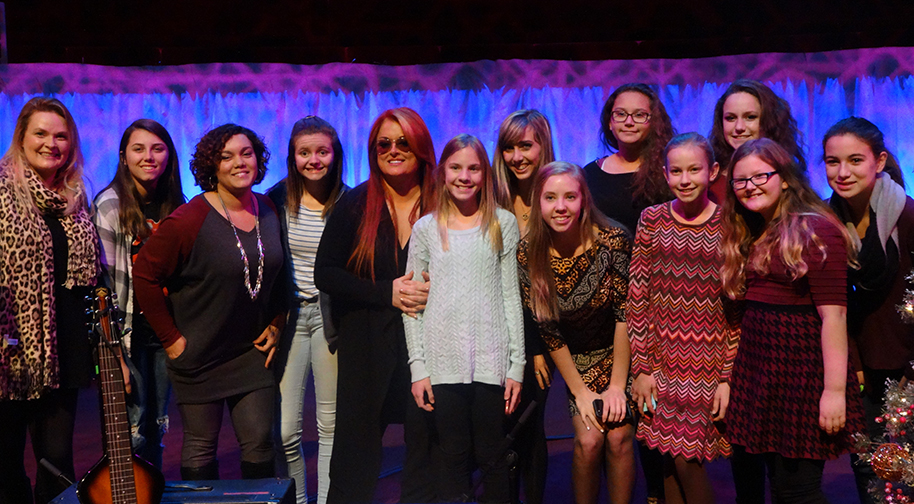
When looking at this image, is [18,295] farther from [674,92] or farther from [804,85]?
[804,85]

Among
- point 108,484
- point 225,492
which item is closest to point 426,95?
point 225,492

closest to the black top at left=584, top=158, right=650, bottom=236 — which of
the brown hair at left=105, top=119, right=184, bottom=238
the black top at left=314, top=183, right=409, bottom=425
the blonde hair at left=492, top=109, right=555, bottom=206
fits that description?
the blonde hair at left=492, top=109, right=555, bottom=206

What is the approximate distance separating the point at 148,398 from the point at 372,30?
3542 mm

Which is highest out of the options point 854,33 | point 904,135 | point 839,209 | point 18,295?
point 854,33

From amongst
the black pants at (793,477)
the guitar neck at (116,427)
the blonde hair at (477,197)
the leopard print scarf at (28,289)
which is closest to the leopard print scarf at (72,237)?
the leopard print scarf at (28,289)

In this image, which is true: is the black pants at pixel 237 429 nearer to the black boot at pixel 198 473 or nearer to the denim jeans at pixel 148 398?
the black boot at pixel 198 473

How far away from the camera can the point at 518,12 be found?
18.5ft

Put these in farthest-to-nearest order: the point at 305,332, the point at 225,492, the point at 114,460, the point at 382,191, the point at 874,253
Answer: the point at 305,332, the point at 382,191, the point at 874,253, the point at 225,492, the point at 114,460

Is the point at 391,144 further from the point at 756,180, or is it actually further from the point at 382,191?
the point at 756,180

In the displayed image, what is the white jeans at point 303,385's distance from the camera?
3104 millimetres

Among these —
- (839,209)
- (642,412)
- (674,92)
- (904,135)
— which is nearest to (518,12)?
(674,92)

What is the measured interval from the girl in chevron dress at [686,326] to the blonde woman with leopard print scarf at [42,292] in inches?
85.0

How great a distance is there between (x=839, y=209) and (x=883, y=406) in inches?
29.9

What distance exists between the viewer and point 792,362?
2428mm
